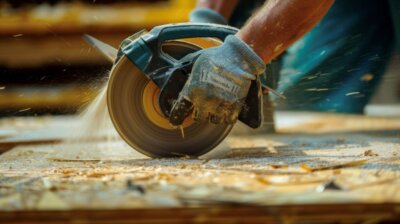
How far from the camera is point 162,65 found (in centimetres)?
171

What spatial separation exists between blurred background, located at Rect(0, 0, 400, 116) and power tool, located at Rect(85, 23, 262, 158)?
192 cm

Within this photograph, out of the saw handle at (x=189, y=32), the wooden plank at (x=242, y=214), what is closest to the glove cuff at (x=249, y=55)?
the saw handle at (x=189, y=32)

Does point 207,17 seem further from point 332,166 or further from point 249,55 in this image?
point 332,166

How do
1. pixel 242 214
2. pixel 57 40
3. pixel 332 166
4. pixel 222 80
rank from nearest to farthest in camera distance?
pixel 242 214 < pixel 332 166 < pixel 222 80 < pixel 57 40

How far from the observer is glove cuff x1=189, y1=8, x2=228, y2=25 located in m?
2.64

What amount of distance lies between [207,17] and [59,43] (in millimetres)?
1893

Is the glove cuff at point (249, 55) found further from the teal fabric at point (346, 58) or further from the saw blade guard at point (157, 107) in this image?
the teal fabric at point (346, 58)

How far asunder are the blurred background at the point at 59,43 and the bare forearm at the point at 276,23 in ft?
6.96

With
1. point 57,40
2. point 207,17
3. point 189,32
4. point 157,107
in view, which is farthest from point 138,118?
point 57,40

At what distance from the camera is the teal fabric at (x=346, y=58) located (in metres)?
2.59

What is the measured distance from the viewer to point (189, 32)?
1760 millimetres

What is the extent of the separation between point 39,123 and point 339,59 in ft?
6.47

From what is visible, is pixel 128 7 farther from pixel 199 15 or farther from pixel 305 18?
pixel 305 18

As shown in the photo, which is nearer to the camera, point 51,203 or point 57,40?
point 51,203
